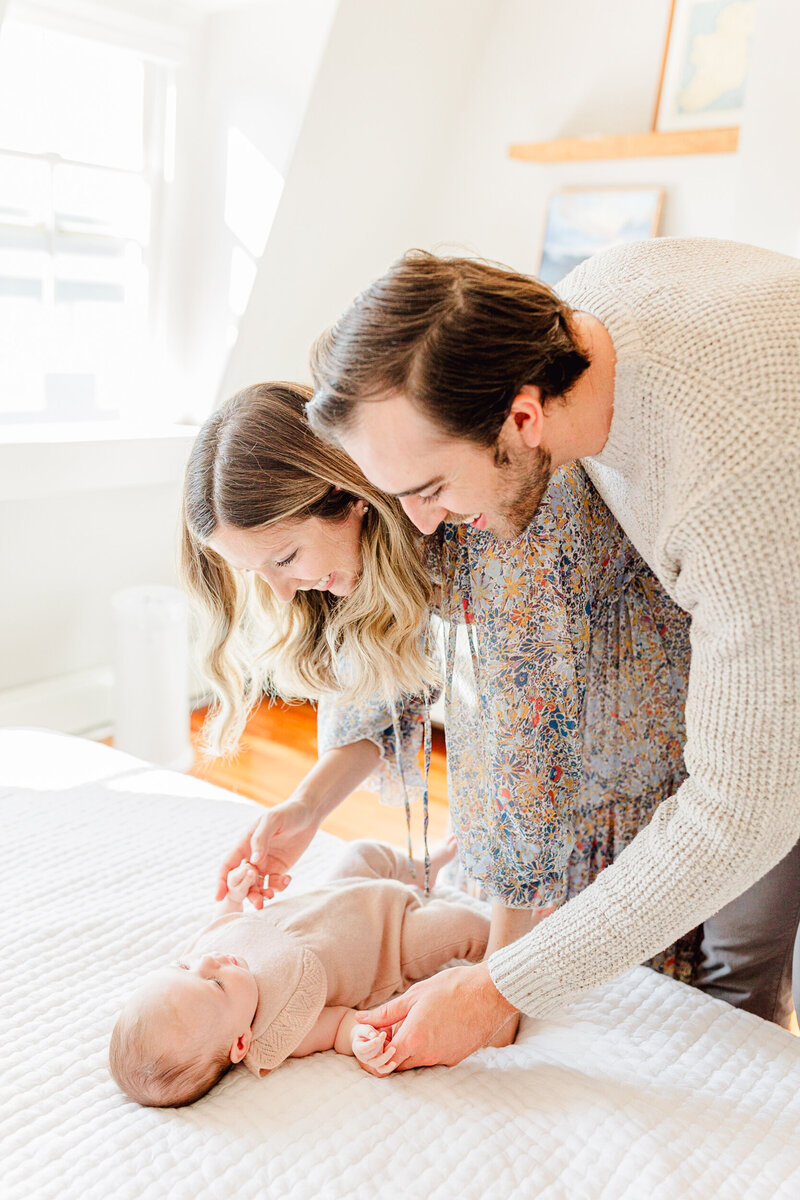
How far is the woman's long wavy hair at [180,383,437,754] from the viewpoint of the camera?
1298 mm

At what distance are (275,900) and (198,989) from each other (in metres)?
0.31

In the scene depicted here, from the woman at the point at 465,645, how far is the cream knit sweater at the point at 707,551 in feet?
0.52

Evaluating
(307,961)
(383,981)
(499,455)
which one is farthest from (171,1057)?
(499,455)

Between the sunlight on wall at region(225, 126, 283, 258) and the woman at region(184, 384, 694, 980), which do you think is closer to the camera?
the woman at region(184, 384, 694, 980)

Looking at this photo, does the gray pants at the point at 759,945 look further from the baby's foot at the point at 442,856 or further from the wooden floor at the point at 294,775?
the wooden floor at the point at 294,775

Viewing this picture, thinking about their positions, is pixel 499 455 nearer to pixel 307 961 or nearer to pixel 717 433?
pixel 717 433

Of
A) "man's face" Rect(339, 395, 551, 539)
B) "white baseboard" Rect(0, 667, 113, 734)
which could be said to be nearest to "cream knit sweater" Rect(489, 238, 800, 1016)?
"man's face" Rect(339, 395, 551, 539)

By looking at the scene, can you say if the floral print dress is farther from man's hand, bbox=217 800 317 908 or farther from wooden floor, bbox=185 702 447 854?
wooden floor, bbox=185 702 447 854

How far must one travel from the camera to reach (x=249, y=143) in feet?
9.21

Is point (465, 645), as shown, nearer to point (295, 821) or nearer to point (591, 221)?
point (295, 821)

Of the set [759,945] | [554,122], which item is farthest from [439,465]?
[554,122]

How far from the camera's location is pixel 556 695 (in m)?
1.30

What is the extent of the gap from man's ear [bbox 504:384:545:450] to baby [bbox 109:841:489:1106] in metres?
0.73

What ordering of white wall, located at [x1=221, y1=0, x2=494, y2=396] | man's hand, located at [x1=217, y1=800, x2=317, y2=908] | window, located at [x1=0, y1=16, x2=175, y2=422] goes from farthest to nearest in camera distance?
1. white wall, located at [x1=221, y1=0, x2=494, y2=396]
2. window, located at [x1=0, y1=16, x2=175, y2=422]
3. man's hand, located at [x1=217, y1=800, x2=317, y2=908]
